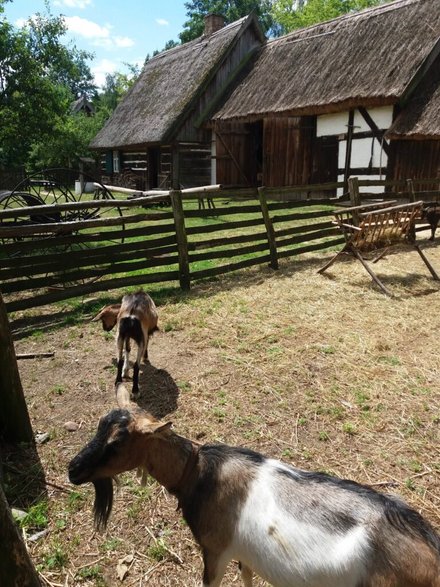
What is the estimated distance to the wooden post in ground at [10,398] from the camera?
3355 mm

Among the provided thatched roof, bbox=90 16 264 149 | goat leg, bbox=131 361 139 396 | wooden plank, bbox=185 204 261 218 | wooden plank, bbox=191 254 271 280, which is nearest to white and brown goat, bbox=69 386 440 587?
goat leg, bbox=131 361 139 396

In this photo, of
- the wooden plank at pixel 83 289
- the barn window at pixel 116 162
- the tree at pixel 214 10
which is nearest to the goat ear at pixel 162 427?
the wooden plank at pixel 83 289

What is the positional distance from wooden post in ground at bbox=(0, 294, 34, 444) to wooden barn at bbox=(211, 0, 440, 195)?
13.3m

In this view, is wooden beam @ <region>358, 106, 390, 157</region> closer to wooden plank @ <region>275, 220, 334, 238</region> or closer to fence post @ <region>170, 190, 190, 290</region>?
wooden plank @ <region>275, 220, 334, 238</region>

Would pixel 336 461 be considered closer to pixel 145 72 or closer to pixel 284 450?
pixel 284 450

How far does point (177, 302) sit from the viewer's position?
6.65m

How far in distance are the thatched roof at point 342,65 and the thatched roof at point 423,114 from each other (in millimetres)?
608

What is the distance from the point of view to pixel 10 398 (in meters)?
3.43

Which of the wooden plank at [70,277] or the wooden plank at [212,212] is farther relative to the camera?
the wooden plank at [212,212]

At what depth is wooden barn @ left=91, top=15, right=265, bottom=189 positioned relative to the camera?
20812 millimetres

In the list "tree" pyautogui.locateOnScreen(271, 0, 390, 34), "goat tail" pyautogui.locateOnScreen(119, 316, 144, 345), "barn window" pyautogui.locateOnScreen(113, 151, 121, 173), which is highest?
"tree" pyautogui.locateOnScreen(271, 0, 390, 34)

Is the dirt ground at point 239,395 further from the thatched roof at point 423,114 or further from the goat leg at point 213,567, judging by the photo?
the thatched roof at point 423,114

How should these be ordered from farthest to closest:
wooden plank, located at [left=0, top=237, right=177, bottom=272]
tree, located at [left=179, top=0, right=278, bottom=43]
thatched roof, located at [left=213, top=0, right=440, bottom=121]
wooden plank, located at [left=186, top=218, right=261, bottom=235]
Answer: tree, located at [left=179, top=0, right=278, bottom=43] → thatched roof, located at [left=213, top=0, right=440, bottom=121] → wooden plank, located at [left=186, top=218, right=261, bottom=235] → wooden plank, located at [left=0, top=237, right=177, bottom=272]

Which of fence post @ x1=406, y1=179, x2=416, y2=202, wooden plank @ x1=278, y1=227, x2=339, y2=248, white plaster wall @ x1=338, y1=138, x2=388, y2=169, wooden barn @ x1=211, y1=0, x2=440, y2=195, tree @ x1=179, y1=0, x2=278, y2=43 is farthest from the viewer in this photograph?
tree @ x1=179, y1=0, x2=278, y2=43
